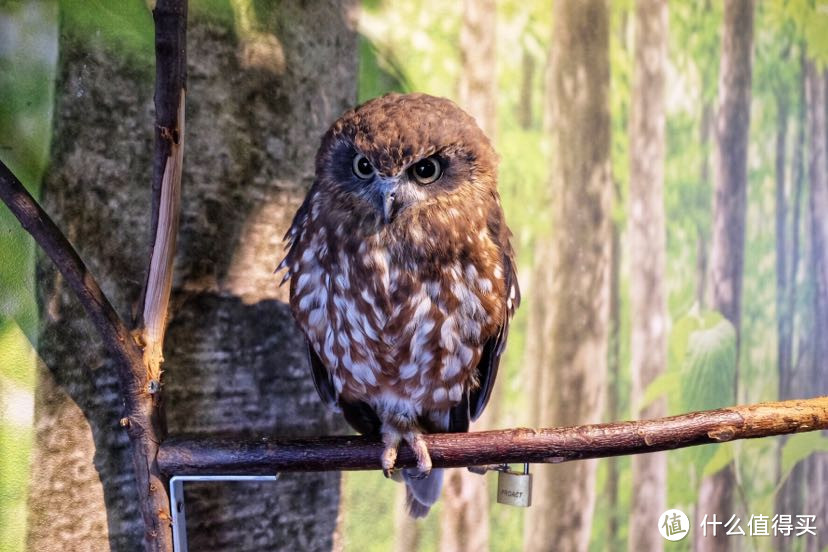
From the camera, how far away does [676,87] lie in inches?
108

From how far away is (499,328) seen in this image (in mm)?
1536

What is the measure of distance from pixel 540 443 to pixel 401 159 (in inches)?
24.1

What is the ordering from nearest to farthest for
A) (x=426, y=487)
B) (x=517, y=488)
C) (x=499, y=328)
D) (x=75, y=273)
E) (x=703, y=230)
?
(x=75, y=273), (x=499, y=328), (x=517, y=488), (x=426, y=487), (x=703, y=230)

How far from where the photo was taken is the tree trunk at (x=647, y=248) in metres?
2.61

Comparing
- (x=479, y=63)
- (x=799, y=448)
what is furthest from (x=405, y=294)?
(x=799, y=448)

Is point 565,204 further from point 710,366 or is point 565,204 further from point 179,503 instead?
point 179,503

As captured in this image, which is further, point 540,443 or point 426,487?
point 426,487

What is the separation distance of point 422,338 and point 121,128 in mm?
774

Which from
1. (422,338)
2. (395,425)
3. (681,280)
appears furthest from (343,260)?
(681,280)

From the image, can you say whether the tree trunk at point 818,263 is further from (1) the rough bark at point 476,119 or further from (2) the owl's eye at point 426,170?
(2) the owl's eye at point 426,170

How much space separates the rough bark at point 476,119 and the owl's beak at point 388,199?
86 cm

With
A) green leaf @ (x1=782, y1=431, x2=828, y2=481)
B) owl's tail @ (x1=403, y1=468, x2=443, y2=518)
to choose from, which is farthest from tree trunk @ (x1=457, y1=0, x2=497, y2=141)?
green leaf @ (x1=782, y1=431, x2=828, y2=481)

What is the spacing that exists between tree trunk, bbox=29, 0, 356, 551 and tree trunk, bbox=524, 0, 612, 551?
84 cm

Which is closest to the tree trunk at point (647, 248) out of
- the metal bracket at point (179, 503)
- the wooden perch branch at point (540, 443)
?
the wooden perch branch at point (540, 443)
